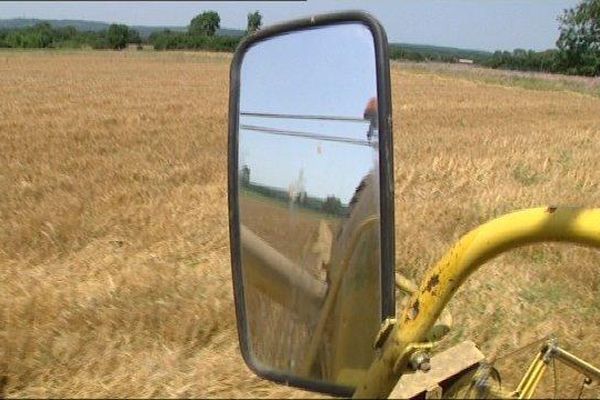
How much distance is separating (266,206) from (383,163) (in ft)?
1.28

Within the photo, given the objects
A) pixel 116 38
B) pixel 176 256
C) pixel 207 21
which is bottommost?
pixel 176 256

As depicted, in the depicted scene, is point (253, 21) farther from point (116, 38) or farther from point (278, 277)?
point (116, 38)

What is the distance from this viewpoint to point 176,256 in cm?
430

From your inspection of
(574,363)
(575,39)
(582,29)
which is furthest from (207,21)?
(575,39)

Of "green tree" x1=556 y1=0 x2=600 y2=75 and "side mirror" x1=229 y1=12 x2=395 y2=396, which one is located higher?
"green tree" x1=556 y1=0 x2=600 y2=75

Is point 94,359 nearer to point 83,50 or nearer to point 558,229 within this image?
point 558,229

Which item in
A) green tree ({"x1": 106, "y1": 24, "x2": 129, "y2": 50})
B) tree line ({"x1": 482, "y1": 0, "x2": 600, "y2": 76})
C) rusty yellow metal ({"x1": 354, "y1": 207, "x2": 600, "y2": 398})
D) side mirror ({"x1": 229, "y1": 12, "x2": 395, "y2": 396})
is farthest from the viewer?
green tree ({"x1": 106, "y1": 24, "x2": 129, "y2": 50})

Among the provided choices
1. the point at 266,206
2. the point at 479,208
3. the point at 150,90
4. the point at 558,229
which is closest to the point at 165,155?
the point at 479,208

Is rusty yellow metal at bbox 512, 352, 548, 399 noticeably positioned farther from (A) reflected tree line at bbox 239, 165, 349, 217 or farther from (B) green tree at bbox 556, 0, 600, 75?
(B) green tree at bbox 556, 0, 600, 75

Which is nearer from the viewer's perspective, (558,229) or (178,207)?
(558,229)

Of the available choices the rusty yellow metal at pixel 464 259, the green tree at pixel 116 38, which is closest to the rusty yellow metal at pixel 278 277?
the rusty yellow metal at pixel 464 259

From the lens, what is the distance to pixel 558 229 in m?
0.84

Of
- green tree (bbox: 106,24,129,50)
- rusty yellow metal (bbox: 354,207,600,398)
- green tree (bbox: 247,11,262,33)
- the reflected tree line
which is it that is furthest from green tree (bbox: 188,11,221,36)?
green tree (bbox: 106,24,129,50)

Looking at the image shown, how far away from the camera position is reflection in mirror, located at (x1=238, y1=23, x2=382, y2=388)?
1065 millimetres
